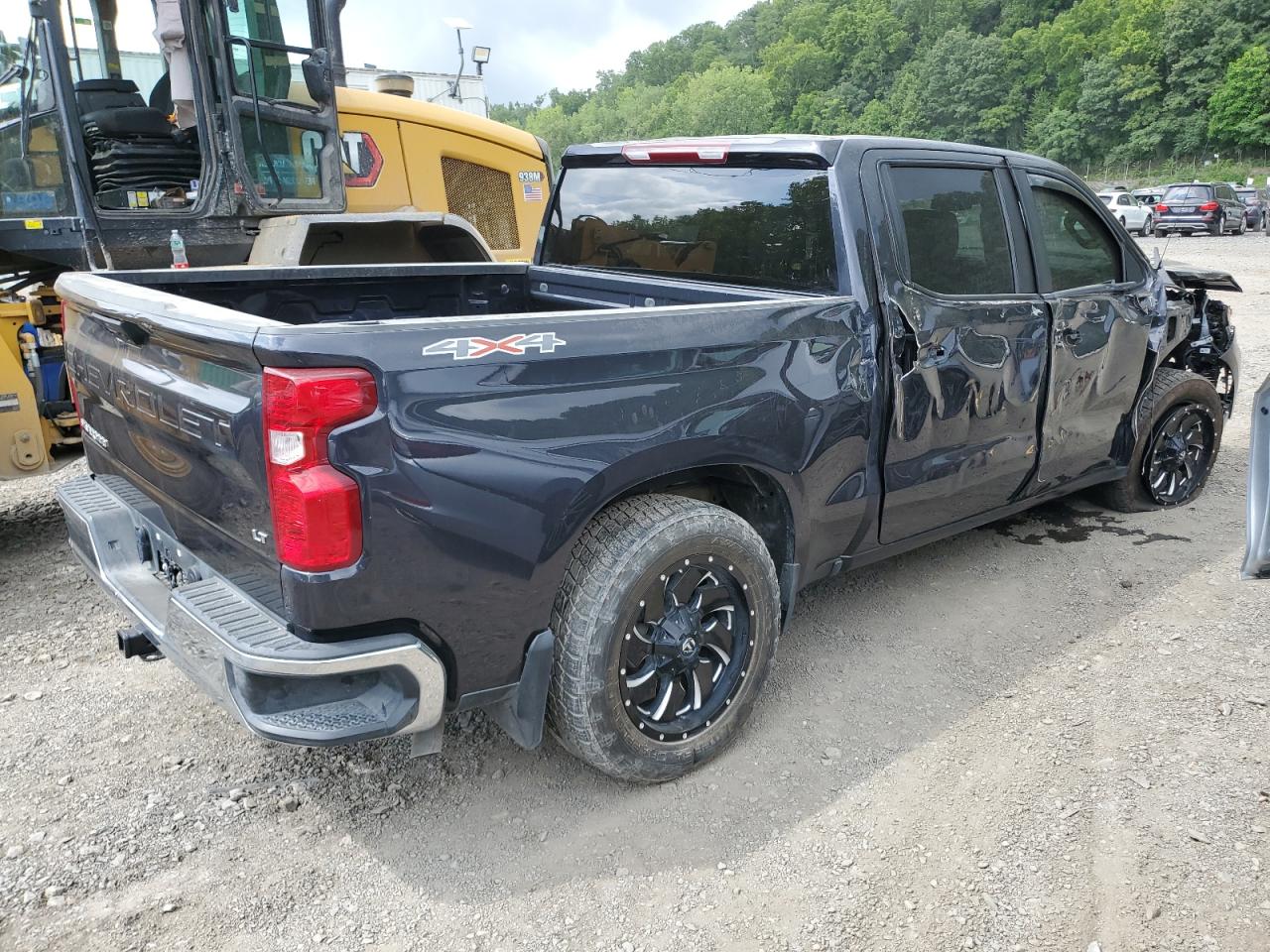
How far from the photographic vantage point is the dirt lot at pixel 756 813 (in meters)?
2.51

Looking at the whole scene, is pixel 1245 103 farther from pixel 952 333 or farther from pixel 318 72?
pixel 952 333

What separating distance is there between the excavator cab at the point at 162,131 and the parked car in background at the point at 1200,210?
28.4 m

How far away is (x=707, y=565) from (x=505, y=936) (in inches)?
47.2

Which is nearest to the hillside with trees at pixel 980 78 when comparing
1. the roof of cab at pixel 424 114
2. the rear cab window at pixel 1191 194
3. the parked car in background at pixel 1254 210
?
the rear cab window at pixel 1191 194

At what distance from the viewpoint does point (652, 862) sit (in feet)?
9.03

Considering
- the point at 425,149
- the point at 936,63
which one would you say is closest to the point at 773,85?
the point at 936,63

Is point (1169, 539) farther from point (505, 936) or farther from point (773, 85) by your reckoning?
point (773, 85)

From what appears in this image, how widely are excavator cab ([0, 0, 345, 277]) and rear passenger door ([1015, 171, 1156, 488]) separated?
4.43 metres

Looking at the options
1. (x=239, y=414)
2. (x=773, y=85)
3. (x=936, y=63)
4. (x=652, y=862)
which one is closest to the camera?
(x=239, y=414)

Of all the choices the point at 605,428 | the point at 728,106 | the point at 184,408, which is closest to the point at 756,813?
the point at 605,428

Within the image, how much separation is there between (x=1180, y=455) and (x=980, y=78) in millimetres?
96981

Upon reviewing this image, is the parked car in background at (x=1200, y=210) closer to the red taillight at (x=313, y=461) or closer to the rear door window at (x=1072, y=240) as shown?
the rear door window at (x=1072, y=240)

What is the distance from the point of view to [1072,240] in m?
4.41

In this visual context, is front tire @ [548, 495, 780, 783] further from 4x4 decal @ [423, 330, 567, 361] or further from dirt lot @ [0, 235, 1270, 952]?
4x4 decal @ [423, 330, 567, 361]
